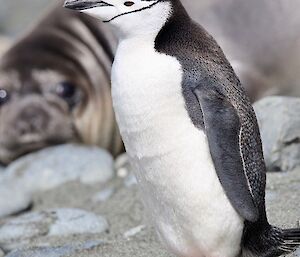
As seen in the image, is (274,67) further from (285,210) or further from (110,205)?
(285,210)

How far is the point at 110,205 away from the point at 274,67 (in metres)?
0.97

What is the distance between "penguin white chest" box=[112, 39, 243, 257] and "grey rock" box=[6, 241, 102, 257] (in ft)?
2.60

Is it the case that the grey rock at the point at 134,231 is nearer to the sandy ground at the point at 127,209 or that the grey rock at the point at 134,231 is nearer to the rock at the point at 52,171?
the sandy ground at the point at 127,209

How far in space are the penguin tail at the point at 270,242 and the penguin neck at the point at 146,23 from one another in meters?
0.53

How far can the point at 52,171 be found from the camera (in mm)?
4527

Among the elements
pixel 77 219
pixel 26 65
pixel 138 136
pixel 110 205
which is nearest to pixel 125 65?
pixel 138 136

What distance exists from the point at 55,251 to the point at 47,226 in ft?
1.50

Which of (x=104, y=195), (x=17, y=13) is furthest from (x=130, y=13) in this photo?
(x=17, y=13)

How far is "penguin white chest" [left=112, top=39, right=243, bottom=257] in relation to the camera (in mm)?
2375

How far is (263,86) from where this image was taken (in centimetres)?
443

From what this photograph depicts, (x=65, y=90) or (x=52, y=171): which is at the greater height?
(x=65, y=90)

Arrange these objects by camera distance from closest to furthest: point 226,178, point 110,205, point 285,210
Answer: point 226,178 < point 285,210 < point 110,205

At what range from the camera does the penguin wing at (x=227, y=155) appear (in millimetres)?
2371

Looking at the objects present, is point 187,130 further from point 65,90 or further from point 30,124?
point 65,90
